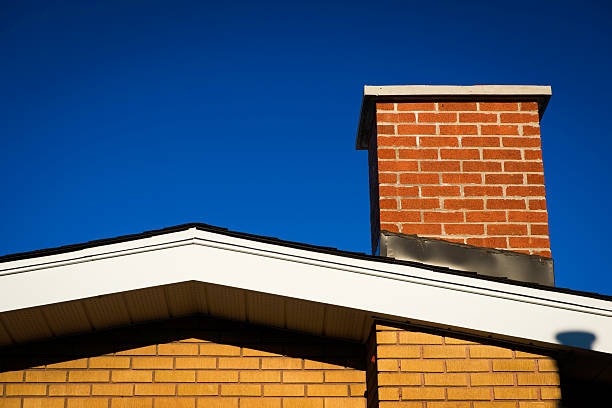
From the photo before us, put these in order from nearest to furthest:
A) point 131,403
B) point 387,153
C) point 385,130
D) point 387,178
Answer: point 131,403 → point 387,178 → point 387,153 → point 385,130

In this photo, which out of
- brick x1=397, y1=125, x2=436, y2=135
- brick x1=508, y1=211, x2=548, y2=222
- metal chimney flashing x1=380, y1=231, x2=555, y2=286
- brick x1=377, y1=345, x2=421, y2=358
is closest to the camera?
brick x1=377, y1=345, x2=421, y2=358

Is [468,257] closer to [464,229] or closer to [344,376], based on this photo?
[464,229]

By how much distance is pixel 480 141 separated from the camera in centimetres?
634

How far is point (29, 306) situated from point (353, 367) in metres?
2.31

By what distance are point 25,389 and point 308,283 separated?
223 centimetres

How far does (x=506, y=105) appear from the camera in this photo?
654 cm

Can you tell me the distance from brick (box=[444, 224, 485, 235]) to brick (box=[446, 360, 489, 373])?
1.43m

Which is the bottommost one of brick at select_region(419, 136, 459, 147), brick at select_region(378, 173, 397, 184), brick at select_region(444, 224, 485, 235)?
brick at select_region(444, 224, 485, 235)

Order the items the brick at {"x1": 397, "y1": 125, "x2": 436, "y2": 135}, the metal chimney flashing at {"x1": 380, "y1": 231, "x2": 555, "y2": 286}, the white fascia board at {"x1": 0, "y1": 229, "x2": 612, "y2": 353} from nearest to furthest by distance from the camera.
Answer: the white fascia board at {"x1": 0, "y1": 229, "x2": 612, "y2": 353} → the metal chimney flashing at {"x1": 380, "y1": 231, "x2": 555, "y2": 286} → the brick at {"x1": 397, "y1": 125, "x2": 436, "y2": 135}

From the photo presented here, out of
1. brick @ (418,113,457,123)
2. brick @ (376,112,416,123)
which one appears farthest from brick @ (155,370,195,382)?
brick @ (418,113,457,123)

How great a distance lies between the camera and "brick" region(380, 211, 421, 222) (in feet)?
19.5

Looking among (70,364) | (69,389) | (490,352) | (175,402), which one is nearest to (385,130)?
(490,352)

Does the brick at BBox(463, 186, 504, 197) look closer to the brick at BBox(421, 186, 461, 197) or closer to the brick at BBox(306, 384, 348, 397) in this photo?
the brick at BBox(421, 186, 461, 197)

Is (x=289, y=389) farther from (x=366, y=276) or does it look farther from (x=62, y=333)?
(x=62, y=333)
